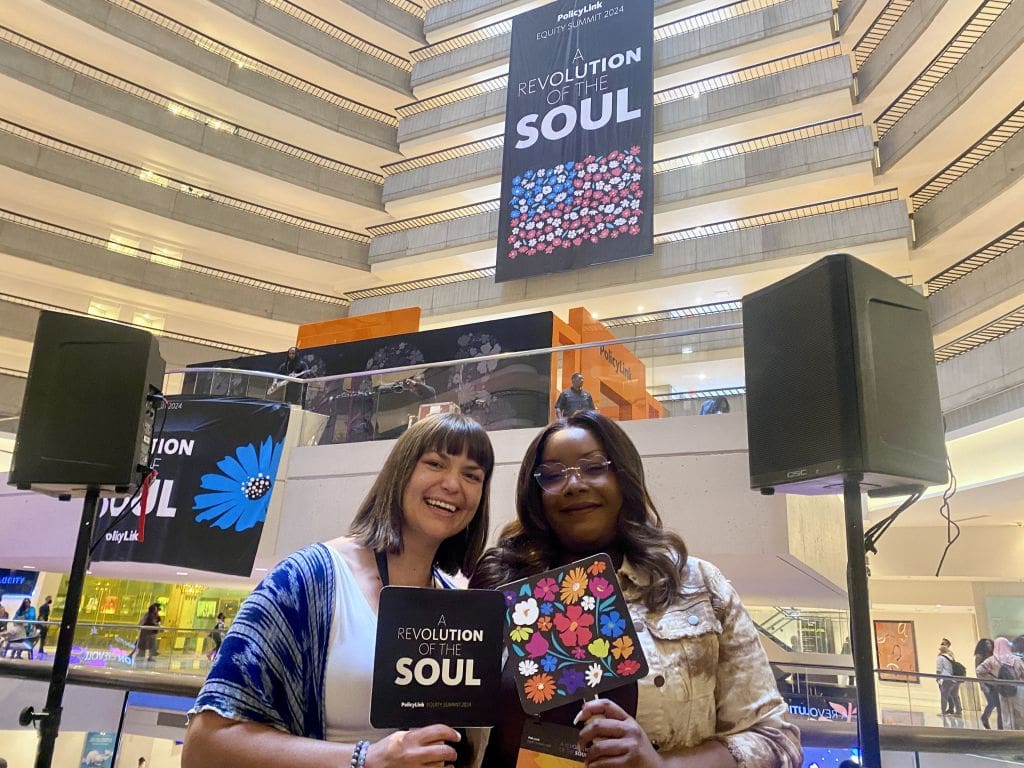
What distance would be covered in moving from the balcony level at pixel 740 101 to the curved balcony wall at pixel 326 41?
1.88 meters

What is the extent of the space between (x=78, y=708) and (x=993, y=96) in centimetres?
1470

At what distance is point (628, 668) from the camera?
4.45 ft

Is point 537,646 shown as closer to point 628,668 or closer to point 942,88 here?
point 628,668

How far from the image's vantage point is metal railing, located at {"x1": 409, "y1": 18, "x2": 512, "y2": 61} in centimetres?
1836

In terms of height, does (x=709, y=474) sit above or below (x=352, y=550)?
above

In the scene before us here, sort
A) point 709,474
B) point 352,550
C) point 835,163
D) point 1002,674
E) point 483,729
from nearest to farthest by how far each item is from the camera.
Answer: point 483,729
point 352,550
point 709,474
point 1002,674
point 835,163

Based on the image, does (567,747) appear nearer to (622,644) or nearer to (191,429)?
(622,644)

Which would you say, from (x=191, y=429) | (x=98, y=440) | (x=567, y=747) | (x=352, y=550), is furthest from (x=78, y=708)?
(x=191, y=429)

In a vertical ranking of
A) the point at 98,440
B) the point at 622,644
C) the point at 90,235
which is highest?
the point at 90,235

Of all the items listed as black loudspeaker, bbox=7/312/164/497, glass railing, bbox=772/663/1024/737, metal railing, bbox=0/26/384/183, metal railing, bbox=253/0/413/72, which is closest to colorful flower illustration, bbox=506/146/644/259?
metal railing, bbox=0/26/384/183

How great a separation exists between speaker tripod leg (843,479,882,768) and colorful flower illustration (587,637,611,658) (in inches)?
33.9

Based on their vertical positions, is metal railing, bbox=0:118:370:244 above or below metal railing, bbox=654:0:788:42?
below

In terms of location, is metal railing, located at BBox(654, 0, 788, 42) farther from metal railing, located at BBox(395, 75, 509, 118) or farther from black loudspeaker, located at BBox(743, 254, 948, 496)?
black loudspeaker, located at BBox(743, 254, 948, 496)

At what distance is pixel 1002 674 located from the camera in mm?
9844
